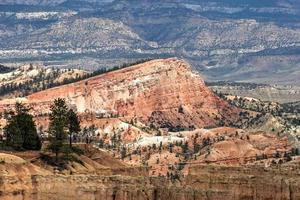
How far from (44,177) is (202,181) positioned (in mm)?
24778

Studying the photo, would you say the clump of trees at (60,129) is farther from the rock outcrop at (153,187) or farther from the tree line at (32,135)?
the rock outcrop at (153,187)

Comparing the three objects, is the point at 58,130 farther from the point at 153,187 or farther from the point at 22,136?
the point at 153,187

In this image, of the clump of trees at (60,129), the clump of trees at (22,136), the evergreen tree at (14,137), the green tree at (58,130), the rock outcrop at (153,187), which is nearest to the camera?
the rock outcrop at (153,187)

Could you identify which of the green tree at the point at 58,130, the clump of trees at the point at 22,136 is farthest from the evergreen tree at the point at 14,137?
the green tree at the point at 58,130

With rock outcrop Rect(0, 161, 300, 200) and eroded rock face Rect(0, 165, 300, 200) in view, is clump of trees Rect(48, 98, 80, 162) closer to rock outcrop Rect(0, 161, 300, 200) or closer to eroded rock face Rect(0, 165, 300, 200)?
eroded rock face Rect(0, 165, 300, 200)

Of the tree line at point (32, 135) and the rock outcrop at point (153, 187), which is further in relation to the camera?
the tree line at point (32, 135)

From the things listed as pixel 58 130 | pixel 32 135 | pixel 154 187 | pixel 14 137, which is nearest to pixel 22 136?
pixel 32 135

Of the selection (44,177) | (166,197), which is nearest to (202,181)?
(166,197)

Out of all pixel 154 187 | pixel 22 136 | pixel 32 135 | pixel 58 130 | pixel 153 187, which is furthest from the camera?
pixel 32 135

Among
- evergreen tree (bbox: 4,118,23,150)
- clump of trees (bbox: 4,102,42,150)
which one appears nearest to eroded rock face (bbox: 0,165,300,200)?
clump of trees (bbox: 4,102,42,150)

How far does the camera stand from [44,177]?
12038 cm

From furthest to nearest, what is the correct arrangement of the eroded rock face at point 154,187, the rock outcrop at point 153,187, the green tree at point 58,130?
the green tree at point 58,130 → the eroded rock face at point 154,187 → the rock outcrop at point 153,187

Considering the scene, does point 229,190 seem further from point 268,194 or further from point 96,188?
point 96,188

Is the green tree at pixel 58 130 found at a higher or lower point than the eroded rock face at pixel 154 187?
higher
